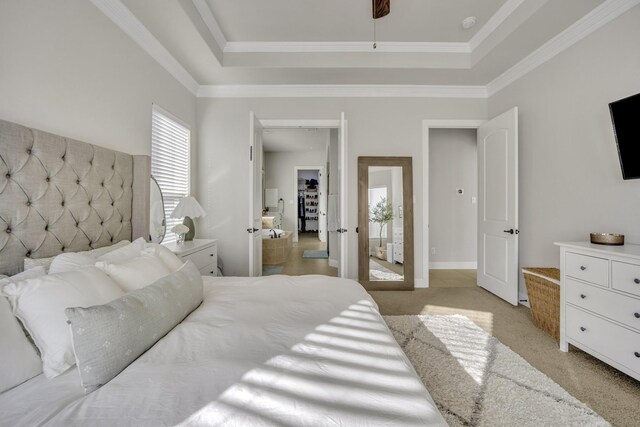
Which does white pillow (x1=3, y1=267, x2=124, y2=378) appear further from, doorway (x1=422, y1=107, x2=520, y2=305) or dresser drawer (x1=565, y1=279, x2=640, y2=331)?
doorway (x1=422, y1=107, x2=520, y2=305)

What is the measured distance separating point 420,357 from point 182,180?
3086 millimetres

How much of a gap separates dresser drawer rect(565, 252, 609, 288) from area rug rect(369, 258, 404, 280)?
5.87 feet

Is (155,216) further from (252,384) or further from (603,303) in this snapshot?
(603,303)

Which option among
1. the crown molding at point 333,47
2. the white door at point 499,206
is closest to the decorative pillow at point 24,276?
the crown molding at point 333,47

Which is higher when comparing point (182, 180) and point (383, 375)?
point (182, 180)

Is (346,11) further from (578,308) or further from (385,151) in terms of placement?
(578,308)

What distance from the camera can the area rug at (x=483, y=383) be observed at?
1367 mm

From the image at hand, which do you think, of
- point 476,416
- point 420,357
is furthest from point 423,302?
point 476,416

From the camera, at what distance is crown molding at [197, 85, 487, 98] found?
3.48m

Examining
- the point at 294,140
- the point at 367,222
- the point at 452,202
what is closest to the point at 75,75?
the point at 367,222

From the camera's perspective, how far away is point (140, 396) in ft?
2.42

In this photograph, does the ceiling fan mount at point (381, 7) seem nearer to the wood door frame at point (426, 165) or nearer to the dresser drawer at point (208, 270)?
the wood door frame at point (426, 165)

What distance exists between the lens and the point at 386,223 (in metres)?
3.52

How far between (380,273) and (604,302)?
2.07 metres
